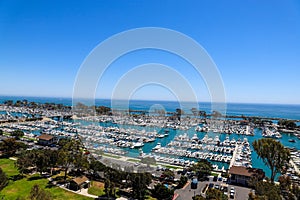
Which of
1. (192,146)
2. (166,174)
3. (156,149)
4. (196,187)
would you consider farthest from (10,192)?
(192,146)

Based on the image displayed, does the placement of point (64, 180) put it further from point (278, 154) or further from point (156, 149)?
point (278, 154)

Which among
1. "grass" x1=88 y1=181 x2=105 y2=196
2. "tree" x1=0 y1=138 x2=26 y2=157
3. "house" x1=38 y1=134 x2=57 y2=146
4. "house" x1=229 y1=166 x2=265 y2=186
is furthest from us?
"house" x1=38 y1=134 x2=57 y2=146

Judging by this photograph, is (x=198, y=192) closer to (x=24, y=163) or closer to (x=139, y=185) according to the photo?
(x=139, y=185)

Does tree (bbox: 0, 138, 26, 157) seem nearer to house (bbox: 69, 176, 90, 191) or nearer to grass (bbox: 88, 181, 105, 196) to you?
house (bbox: 69, 176, 90, 191)

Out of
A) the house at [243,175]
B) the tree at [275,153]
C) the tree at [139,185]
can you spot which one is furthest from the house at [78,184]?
the tree at [275,153]

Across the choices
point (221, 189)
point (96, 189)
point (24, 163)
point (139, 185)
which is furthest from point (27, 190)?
point (221, 189)

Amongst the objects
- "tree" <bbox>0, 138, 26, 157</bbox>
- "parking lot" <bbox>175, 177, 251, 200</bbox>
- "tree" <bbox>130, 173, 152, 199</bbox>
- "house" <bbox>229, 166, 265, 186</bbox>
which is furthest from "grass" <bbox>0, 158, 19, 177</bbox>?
"house" <bbox>229, 166, 265, 186</bbox>
